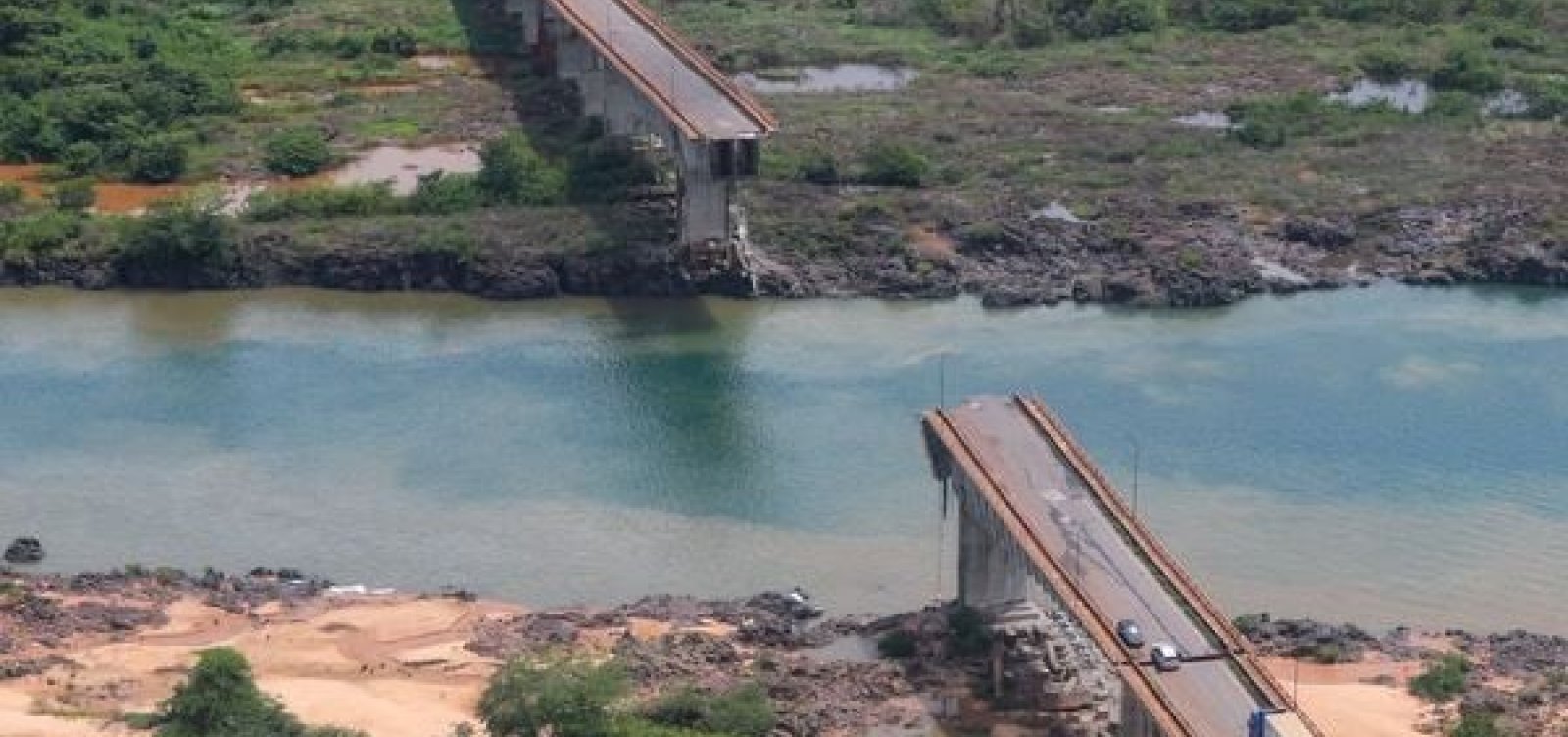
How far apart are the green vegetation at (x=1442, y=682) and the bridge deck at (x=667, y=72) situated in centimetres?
2251

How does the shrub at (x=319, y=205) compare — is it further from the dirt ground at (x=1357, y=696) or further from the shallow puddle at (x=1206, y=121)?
the dirt ground at (x=1357, y=696)

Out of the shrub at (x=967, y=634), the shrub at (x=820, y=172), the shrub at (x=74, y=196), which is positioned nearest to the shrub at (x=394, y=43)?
the shrub at (x=74, y=196)

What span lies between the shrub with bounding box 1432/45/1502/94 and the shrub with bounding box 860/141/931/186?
15593 millimetres

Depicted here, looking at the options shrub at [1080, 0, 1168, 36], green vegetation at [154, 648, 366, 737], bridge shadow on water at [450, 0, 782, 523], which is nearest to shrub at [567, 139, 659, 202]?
bridge shadow on water at [450, 0, 782, 523]

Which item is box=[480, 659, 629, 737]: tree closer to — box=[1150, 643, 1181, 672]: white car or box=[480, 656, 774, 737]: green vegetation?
box=[480, 656, 774, 737]: green vegetation

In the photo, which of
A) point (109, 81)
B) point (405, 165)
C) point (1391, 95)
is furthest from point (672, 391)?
point (1391, 95)

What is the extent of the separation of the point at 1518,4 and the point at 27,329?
42.2m

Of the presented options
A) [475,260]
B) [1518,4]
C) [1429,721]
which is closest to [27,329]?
[475,260]

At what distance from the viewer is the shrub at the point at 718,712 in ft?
139

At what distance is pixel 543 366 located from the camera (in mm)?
61094

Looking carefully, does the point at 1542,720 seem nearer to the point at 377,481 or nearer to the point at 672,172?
the point at 377,481

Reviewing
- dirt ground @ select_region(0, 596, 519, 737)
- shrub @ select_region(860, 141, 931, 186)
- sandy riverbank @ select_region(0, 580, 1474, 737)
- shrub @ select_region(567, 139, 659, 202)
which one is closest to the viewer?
dirt ground @ select_region(0, 596, 519, 737)

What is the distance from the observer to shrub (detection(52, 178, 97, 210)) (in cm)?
6881

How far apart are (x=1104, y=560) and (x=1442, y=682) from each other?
5298 mm
